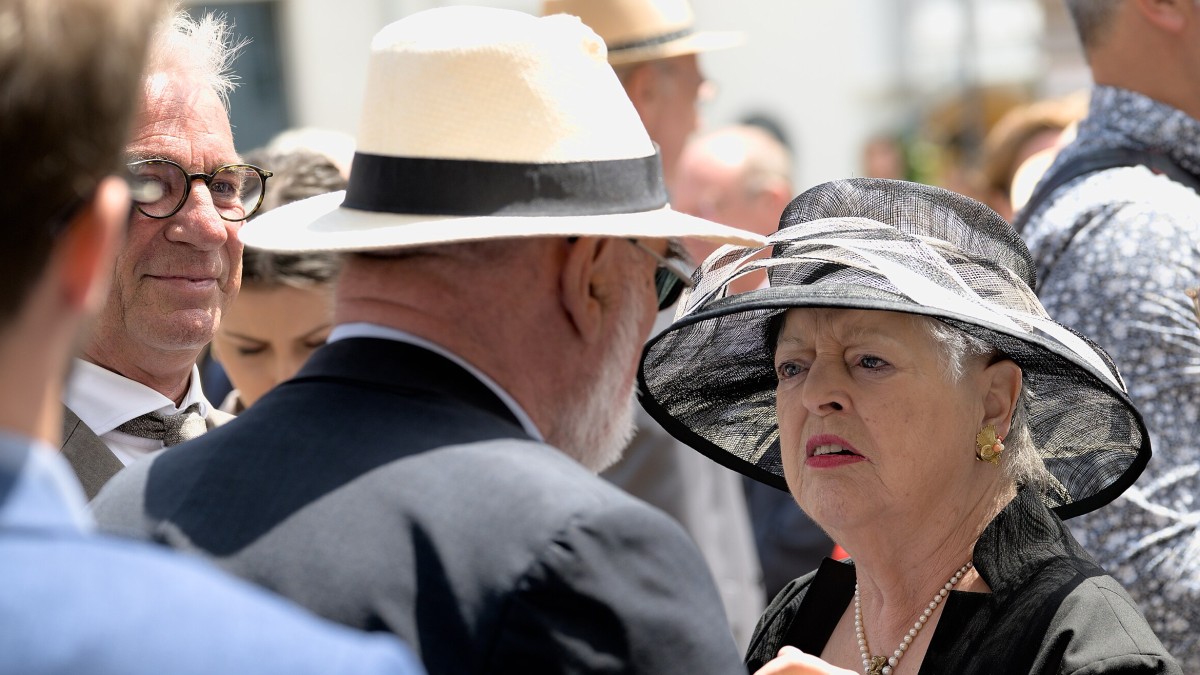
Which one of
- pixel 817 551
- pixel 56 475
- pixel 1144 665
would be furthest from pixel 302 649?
pixel 817 551

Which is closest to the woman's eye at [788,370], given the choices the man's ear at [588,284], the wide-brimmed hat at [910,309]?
the wide-brimmed hat at [910,309]

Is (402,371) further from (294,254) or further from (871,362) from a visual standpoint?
(294,254)

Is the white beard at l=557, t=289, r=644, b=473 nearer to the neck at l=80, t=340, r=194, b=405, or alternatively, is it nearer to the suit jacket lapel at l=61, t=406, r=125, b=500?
the suit jacket lapel at l=61, t=406, r=125, b=500

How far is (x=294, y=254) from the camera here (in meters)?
3.85

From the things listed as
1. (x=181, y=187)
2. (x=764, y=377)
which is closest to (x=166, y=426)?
(x=181, y=187)

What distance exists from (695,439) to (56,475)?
2.17 meters

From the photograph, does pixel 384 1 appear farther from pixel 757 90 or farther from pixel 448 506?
pixel 448 506

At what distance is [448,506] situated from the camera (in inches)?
65.2

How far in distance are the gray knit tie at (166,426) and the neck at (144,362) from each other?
0.07 metres

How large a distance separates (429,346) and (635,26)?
3731 mm

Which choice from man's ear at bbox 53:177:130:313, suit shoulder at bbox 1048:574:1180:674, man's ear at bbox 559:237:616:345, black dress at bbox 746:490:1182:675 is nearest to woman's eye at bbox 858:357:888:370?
black dress at bbox 746:490:1182:675

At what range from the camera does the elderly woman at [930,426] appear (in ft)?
8.30

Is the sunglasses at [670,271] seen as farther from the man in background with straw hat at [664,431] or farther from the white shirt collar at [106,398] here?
the man in background with straw hat at [664,431]

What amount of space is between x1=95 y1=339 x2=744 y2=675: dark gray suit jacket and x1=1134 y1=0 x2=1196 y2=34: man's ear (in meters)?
2.55
